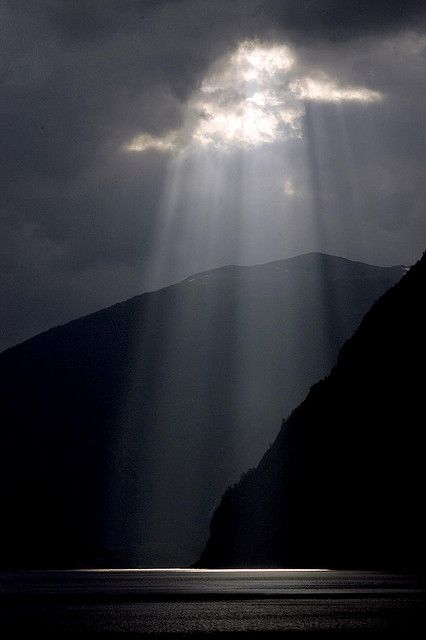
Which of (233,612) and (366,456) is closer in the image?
(233,612)

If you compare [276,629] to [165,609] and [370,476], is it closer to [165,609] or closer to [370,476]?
[165,609]

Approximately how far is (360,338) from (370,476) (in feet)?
82.0

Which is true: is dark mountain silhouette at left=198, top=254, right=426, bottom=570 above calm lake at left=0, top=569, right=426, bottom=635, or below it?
above

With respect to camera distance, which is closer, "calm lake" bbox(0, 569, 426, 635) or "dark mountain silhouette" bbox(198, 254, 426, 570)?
"calm lake" bbox(0, 569, 426, 635)

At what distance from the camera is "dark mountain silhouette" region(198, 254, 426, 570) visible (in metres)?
130

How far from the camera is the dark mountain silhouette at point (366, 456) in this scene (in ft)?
425

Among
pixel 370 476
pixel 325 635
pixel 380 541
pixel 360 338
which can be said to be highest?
pixel 360 338

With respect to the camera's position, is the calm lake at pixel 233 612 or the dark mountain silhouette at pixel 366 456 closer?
the calm lake at pixel 233 612

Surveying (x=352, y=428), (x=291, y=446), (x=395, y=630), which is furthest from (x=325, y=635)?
(x=291, y=446)

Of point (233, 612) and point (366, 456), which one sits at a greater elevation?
point (366, 456)

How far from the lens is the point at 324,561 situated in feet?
490

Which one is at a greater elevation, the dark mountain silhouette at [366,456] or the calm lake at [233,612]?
the dark mountain silhouette at [366,456]

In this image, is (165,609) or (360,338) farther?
(360,338)

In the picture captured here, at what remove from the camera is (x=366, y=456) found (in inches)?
5546
